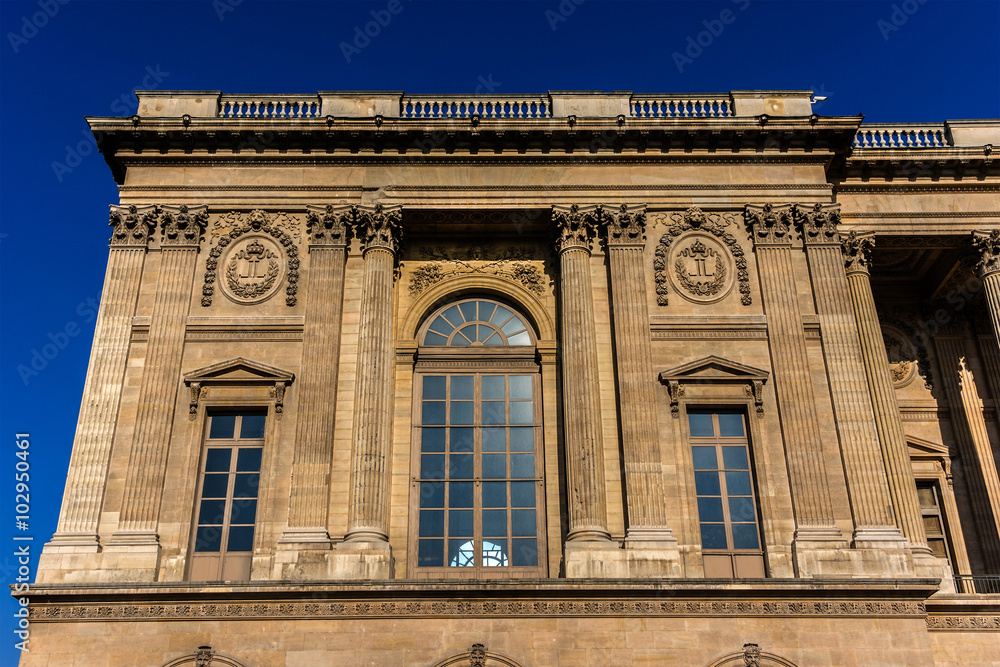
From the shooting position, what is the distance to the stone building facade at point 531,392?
17.3 metres

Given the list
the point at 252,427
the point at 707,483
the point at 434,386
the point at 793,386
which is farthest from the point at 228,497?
the point at 793,386

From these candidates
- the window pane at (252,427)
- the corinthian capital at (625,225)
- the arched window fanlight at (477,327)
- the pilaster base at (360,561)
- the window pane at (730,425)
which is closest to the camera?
the pilaster base at (360,561)

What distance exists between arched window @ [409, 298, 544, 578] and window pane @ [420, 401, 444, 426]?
21mm

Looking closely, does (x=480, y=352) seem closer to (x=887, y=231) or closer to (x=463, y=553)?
(x=463, y=553)

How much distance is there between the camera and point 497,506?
65.1 ft

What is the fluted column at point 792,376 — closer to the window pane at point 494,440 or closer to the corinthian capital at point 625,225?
the corinthian capital at point 625,225

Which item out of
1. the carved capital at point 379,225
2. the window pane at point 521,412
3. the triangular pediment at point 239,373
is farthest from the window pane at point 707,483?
the triangular pediment at point 239,373

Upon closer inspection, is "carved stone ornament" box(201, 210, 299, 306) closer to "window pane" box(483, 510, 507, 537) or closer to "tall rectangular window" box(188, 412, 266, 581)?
"tall rectangular window" box(188, 412, 266, 581)

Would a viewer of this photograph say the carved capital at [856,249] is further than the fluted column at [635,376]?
Yes

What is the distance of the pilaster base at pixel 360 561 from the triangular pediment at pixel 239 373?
3.78 meters

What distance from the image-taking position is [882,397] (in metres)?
21.0

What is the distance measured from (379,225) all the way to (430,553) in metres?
7.13

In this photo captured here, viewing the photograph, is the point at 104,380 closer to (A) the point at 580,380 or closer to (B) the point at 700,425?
(A) the point at 580,380

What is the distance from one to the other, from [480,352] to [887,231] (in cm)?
993
